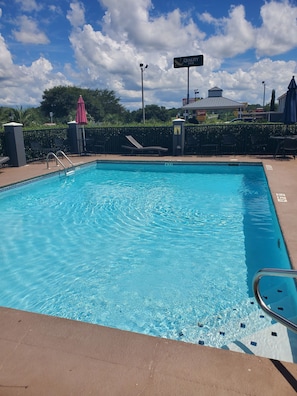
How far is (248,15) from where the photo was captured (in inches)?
415

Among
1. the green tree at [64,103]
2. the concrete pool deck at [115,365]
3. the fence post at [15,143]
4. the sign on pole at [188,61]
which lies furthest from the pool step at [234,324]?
the green tree at [64,103]

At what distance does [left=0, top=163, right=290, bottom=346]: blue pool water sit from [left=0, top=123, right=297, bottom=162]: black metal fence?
4691 mm

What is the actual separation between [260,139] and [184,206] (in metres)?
7.48

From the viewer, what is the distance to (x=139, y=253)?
4.96m

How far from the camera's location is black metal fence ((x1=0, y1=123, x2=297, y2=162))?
12719 mm

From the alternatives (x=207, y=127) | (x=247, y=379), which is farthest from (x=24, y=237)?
(x=207, y=127)

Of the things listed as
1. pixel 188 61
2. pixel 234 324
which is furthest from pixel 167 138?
pixel 188 61

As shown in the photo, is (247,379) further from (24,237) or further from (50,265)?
(24,237)

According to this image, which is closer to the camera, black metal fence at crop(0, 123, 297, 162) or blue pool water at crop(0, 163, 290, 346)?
blue pool water at crop(0, 163, 290, 346)

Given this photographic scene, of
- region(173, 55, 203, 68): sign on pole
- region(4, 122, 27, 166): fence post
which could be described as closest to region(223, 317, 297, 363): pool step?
region(4, 122, 27, 166): fence post

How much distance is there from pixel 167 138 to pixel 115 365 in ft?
41.6

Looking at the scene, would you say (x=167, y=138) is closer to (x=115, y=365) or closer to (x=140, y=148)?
(x=140, y=148)

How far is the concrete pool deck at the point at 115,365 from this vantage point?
1875 mm

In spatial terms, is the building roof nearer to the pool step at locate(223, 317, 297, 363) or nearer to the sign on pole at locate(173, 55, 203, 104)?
the sign on pole at locate(173, 55, 203, 104)
